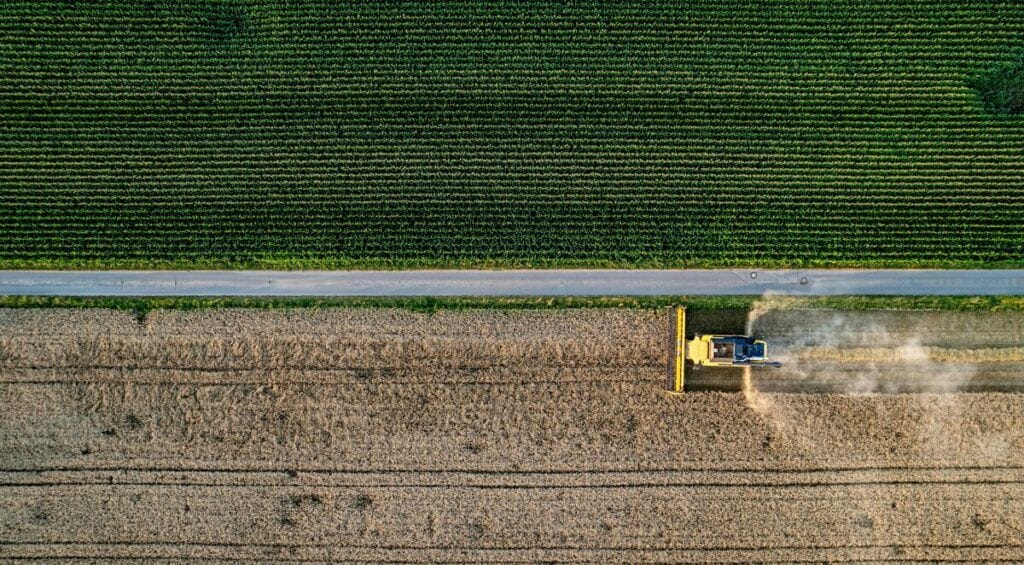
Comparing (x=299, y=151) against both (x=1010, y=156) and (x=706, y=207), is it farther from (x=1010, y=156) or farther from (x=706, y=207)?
(x=1010, y=156)

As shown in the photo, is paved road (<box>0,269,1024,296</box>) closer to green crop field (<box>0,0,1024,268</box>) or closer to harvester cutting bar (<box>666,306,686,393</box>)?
green crop field (<box>0,0,1024,268</box>)

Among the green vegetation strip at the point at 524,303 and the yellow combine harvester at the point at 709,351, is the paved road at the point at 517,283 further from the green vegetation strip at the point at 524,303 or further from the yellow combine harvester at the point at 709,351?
the yellow combine harvester at the point at 709,351

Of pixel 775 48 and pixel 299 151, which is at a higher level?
pixel 775 48

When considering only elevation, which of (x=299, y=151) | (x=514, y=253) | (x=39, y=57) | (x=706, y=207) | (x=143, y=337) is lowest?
(x=143, y=337)

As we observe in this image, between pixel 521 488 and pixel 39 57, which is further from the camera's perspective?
pixel 39 57

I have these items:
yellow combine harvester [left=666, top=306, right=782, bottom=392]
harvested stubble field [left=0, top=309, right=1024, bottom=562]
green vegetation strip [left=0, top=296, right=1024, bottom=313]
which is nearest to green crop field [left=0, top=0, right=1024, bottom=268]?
green vegetation strip [left=0, top=296, right=1024, bottom=313]

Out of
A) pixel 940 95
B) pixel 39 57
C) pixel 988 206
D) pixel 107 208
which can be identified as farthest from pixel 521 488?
pixel 39 57
